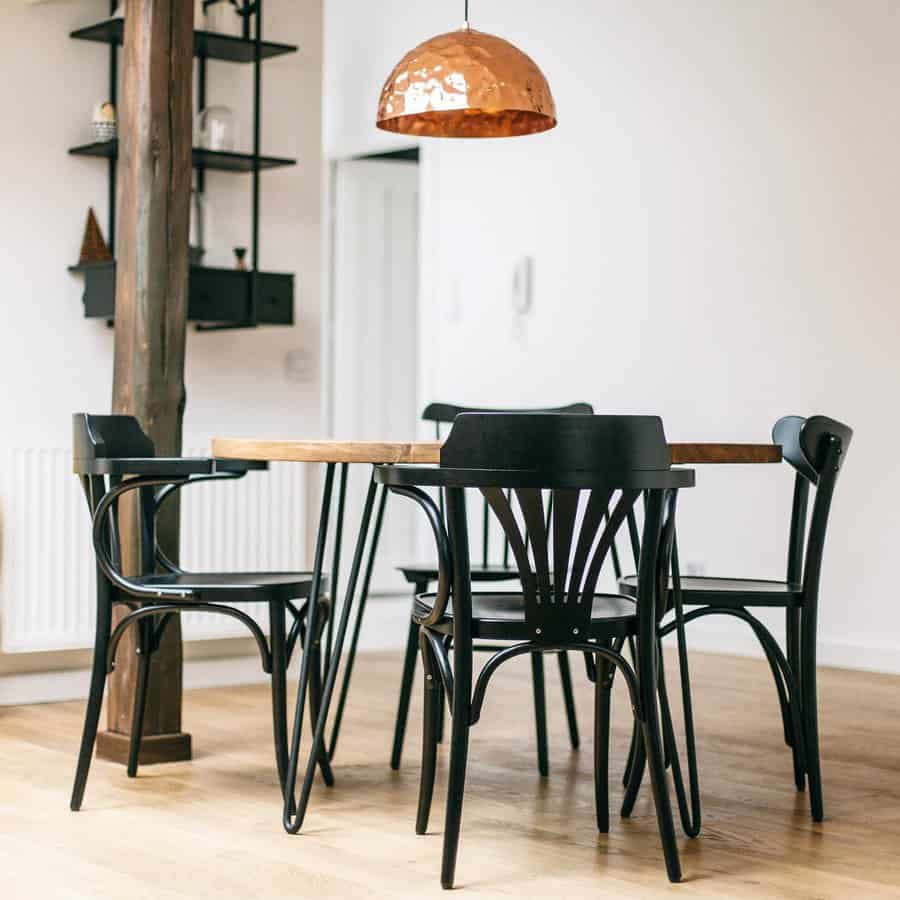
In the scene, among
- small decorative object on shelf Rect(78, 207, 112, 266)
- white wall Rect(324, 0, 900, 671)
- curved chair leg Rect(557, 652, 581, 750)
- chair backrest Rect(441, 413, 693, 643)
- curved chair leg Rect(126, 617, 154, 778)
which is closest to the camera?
chair backrest Rect(441, 413, 693, 643)

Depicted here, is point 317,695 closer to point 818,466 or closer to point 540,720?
point 540,720

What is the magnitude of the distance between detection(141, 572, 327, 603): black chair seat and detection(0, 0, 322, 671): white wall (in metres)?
1.52

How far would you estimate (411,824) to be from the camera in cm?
306

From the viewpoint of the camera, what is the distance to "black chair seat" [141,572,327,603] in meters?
3.18

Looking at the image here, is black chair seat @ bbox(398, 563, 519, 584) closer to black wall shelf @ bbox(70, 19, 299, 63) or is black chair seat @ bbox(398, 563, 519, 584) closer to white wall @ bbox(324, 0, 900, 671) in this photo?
black wall shelf @ bbox(70, 19, 299, 63)

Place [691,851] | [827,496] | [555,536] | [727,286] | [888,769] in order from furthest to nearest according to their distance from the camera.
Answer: [727,286], [888,769], [827,496], [691,851], [555,536]

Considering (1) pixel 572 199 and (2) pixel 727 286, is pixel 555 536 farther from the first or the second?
(1) pixel 572 199

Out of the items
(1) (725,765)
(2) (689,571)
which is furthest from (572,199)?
(1) (725,765)

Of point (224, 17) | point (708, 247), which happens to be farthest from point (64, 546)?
point (708, 247)

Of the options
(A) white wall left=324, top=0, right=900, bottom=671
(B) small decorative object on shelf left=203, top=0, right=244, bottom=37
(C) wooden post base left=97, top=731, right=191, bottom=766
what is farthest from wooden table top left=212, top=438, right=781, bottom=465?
(A) white wall left=324, top=0, right=900, bottom=671

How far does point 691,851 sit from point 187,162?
6.77 ft

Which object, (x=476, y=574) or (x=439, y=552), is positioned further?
(x=476, y=574)

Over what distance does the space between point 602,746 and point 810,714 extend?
1.52 feet

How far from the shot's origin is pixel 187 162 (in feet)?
12.6
